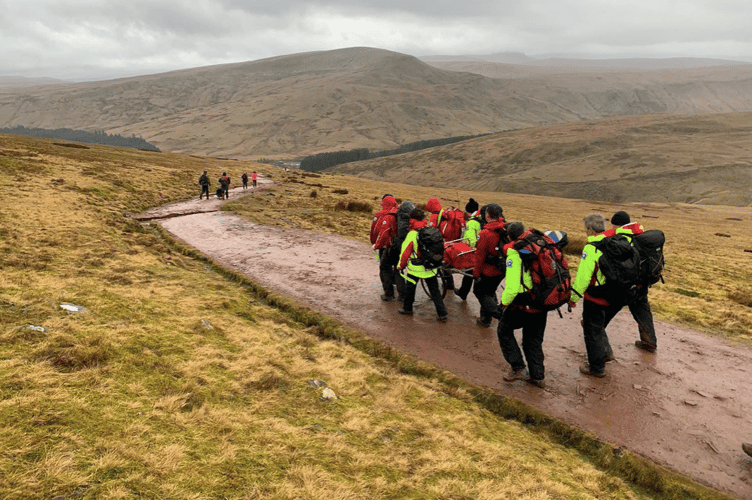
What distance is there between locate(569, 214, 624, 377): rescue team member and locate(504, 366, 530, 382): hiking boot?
1.50m

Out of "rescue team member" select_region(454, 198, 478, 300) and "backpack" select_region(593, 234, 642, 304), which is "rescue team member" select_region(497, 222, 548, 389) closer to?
"backpack" select_region(593, 234, 642, 304)

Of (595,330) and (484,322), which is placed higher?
(595,330)

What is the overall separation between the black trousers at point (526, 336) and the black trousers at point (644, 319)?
3.72 metres

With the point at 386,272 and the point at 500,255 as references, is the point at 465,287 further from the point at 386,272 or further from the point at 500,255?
the point at 500,255

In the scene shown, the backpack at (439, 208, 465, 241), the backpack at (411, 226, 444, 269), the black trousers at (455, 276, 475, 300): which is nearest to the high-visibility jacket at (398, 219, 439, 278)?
the backpack at (411, 226, 444, 269)

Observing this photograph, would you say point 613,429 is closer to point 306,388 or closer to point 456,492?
point 456,492

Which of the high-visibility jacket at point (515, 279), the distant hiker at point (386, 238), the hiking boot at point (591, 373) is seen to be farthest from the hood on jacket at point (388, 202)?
the hiking boot at point (591, 373)

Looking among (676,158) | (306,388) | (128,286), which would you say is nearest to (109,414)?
(306,388)

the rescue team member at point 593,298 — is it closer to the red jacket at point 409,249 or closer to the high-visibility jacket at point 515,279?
the high-visibility jacket at point 515,279

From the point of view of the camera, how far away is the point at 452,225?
13281mm

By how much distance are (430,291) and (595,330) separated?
14.0 feet

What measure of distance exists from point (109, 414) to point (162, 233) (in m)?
17.0

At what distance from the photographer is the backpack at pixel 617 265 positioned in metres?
8.16

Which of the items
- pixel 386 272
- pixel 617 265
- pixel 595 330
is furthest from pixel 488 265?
pixel 386 272
